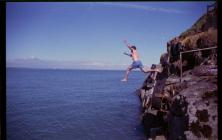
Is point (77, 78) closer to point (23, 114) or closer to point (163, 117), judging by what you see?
point (23, 114)

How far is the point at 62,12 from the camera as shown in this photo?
17.7 ft

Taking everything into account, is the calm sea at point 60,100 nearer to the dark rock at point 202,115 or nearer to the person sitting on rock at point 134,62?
the person sitting on rock at point 134,62

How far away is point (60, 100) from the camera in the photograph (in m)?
5.70

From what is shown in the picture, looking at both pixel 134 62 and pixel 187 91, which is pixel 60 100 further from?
pixel 187 91

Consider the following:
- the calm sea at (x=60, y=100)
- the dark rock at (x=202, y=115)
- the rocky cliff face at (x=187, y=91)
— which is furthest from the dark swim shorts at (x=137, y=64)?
the dark rock at (x=202, y=115)

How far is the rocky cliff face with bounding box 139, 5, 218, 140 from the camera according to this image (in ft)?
17.0

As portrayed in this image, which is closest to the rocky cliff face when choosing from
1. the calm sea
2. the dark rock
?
the dark rock

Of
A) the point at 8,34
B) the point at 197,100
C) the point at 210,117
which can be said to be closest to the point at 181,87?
the point at 197,100

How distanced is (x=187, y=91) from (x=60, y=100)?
244 cm

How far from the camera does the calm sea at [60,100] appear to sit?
5438 mm

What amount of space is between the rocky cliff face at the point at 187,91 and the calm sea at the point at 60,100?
0.87m

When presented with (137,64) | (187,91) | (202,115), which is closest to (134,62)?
(137,64)

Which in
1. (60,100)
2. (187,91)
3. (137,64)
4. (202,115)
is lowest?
(202,115)

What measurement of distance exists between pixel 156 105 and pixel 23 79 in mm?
3622
